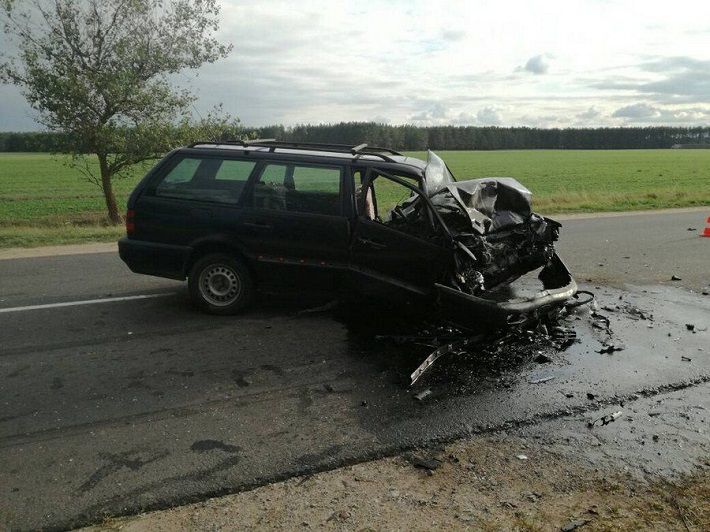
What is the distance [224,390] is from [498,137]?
9878cm

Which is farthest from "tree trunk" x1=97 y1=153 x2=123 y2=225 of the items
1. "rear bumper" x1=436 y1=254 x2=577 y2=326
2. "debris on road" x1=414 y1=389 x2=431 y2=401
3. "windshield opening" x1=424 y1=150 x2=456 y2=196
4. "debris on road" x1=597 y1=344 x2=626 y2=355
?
"debris on road" x1=597 y1=344 x2=626 y2=355

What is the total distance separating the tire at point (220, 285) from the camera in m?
6.57

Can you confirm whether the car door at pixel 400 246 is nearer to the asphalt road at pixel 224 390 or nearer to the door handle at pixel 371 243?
the door handle at pixel 371 243

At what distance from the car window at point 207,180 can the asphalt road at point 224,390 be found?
1.38 meters

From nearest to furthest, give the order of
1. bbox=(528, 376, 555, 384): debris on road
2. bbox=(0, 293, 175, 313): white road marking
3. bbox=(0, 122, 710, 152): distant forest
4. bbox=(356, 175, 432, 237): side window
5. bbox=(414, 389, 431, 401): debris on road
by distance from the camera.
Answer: bbox=(414, 389, 431, 401): debris on road < bbox=(528, 376, 555, 384): debris on road < bbox=(356, 175, 432, 237): side window < bbox=(0, 293, 175, 313): white road marking < bbox=(0, 122, 710, 152): distant forest

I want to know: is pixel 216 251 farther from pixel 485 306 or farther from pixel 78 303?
pixel 485 306

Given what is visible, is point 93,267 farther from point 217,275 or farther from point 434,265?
point 434,265

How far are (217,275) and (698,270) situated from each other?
7.84 meters

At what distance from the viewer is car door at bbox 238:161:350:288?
6289mm

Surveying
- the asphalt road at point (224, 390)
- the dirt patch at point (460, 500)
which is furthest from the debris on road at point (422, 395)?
the dirt patch at point (460, 500)

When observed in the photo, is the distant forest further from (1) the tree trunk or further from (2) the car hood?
(2) the car hood

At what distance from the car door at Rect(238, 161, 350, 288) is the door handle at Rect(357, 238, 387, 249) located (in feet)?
0.57

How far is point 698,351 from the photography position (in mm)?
5840

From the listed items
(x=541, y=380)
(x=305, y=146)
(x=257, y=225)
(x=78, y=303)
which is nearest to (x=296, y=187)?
(x=257, y=225)
